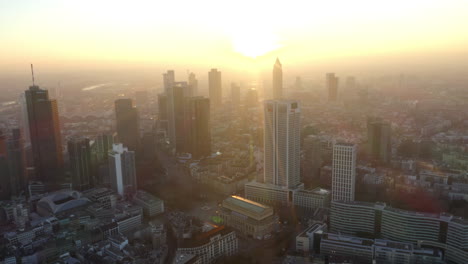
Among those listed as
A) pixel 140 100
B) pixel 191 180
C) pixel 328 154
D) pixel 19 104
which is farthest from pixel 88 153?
pixel 140 100

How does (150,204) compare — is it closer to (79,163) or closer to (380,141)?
(79,163)

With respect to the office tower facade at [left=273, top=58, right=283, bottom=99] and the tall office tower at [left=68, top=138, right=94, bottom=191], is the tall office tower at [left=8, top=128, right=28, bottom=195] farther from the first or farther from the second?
the office tower facade at [left=273, top=58, right=283, bottom=99]

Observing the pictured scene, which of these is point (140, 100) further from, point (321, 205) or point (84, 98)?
point (321, 205)

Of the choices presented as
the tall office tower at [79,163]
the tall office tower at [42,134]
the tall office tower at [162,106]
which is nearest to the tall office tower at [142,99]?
the tall office tower at [162,106]

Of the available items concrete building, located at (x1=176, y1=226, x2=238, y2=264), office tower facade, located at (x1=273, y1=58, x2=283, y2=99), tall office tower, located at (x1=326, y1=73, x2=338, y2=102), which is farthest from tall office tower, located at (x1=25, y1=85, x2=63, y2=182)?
tall office tower, located at (x1=326, y1=73, x2=338, y2=102)

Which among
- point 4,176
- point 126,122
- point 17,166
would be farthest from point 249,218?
point 126,122
